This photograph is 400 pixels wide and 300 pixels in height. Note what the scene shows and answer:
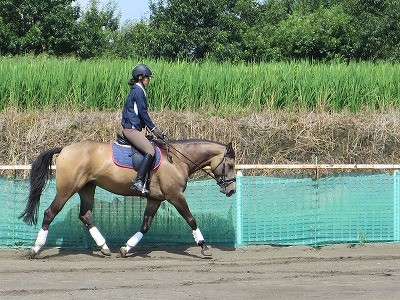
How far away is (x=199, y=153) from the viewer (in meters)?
15.1

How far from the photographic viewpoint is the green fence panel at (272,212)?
52.4 feet

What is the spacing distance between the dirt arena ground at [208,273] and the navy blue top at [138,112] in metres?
2.28

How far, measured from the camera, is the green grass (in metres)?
21.7

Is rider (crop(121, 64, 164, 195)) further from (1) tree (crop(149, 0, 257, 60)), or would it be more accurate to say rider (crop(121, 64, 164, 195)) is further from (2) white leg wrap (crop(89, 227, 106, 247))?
(1) tree (crop(149, 0, 257, 60))

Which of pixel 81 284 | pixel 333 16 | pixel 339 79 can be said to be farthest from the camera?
pixel 333 16

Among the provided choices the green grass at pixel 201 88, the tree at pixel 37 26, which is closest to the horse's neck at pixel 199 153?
the green grass at pixel 201 88

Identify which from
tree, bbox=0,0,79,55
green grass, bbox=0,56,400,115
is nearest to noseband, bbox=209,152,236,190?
green grass, bbox=0,56,400,115

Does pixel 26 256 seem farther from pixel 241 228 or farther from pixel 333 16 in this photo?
pixel 333 16

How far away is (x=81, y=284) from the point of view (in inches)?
466

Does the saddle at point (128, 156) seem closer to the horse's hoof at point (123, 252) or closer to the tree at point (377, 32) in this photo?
the horse's hoof at point (123, 252)

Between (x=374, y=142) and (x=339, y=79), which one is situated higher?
(x=339, y=79)

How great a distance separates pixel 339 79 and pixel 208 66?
3.51 metres

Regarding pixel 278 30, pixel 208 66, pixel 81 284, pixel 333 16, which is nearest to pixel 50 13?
pixel 278 30

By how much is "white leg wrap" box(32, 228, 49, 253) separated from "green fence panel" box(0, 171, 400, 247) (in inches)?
49.0
